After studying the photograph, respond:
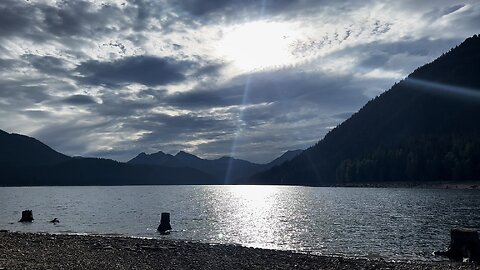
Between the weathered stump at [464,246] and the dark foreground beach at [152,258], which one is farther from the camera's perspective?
the weathered stump at [464,246]

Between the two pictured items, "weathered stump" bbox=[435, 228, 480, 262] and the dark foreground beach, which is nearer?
the dark foreground beach

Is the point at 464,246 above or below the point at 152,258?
below

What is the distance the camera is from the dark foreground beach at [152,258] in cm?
2752

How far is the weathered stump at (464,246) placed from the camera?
36.6 metres

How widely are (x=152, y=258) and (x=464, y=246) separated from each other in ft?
86.0

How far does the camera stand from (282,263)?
1215 inches

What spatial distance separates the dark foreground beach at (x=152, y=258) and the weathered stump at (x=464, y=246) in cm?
348

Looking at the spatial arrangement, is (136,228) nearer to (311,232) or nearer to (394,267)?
(311,232)

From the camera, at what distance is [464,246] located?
37.7 meters

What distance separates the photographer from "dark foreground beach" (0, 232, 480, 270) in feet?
90.3

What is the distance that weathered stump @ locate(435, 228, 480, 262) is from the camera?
120 ft

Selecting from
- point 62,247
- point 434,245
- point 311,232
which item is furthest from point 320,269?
point 311,232

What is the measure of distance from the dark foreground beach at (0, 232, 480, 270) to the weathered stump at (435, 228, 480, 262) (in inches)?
137

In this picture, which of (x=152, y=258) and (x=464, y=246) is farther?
(x=464, y=246)
